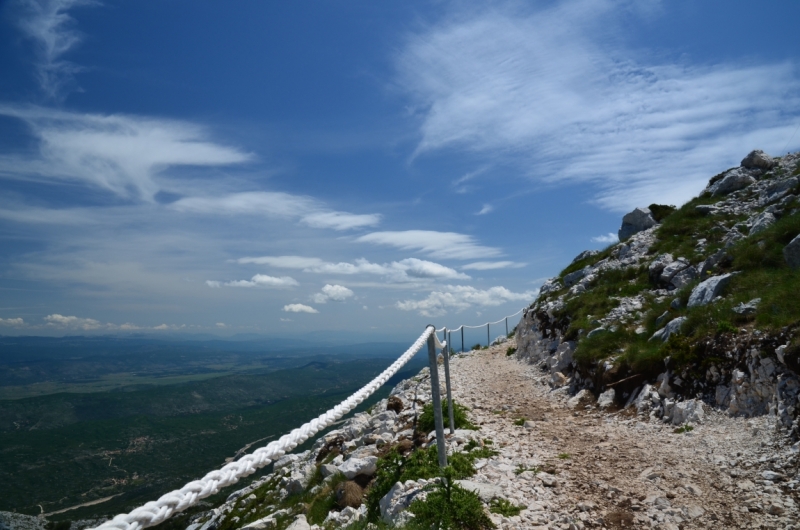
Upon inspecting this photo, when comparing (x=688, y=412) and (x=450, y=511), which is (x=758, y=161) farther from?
(x=450, y=511)

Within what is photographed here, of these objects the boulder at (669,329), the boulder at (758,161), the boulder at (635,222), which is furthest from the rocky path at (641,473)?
the boulder at (758,161)

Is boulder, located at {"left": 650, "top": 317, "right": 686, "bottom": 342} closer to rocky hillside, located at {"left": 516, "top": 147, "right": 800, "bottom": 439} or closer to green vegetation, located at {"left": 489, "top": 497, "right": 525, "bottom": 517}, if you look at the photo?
rocky hillside, located at {"left": 516, "top": 147, "right": 800, "bottom": 439}

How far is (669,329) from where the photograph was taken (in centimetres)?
1219

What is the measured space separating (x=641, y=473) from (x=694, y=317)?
19.8 feet

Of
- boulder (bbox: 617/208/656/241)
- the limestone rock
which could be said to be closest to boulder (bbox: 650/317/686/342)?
the limestone rock

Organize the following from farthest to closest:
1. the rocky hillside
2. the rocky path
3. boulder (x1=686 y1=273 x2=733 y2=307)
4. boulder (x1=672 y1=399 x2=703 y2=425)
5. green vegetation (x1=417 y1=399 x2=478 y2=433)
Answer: boulder (x1=686 y1=273 x2=733 y2=307), green vegetation (x1=417 y1=399 x2=478 y2=433), boulder (x1=672 y1=399 x2=703 y2=425), the rocky hillside, the rocky path

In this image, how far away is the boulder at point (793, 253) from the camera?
11620 millimetres

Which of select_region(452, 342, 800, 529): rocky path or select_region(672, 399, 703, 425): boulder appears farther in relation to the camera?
select_region(672, 399, 703, 425): boulder

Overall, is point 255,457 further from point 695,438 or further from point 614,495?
point 695,438

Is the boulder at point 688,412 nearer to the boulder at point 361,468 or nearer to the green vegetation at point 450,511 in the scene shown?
the green vegetation at point 450,511

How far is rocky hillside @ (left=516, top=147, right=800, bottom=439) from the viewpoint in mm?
8656

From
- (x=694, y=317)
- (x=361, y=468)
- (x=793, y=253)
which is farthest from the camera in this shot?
(x=793, y=253)

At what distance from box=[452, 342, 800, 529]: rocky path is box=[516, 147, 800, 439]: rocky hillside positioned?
701 mm

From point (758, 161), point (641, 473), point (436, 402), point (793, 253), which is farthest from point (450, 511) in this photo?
point (758, 161)
